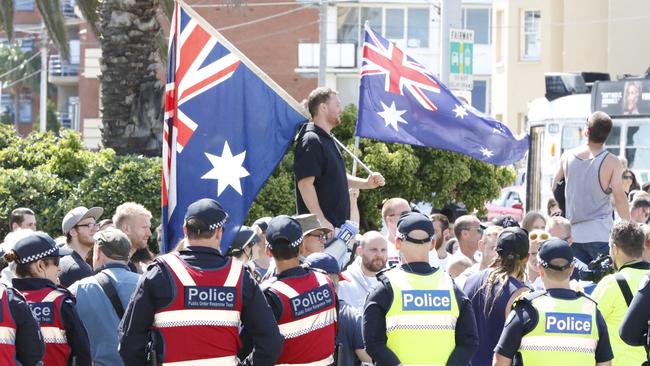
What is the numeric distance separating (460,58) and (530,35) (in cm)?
2896

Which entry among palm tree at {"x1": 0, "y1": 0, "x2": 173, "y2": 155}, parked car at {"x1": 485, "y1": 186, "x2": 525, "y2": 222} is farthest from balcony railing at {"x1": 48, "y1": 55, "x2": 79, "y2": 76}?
palm tree at {"x1": 0, "y1": 0, "x2": 173, "y2": 155}

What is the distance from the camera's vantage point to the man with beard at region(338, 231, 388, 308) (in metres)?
9.02

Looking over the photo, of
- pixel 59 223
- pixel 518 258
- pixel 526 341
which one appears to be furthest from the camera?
pixel 59 223

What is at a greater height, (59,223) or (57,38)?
(57,38)

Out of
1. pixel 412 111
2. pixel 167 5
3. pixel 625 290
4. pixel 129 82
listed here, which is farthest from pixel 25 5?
pixel 625 290

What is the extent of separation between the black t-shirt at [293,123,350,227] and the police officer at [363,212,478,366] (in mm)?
2518

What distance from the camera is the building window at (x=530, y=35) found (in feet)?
148

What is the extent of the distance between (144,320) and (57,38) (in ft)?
51.7

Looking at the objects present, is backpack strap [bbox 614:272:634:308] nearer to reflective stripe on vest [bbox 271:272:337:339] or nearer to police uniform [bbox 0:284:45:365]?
reflective stripe on vest [bbox 271:272:337:339]

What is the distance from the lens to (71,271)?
9172 mm

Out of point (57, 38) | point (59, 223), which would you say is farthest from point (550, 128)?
point (59, 223)

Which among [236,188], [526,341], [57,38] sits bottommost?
[526,341]

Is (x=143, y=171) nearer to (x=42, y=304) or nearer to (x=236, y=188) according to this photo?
(x=236, y=188)

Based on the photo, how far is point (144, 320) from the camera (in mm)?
6660
